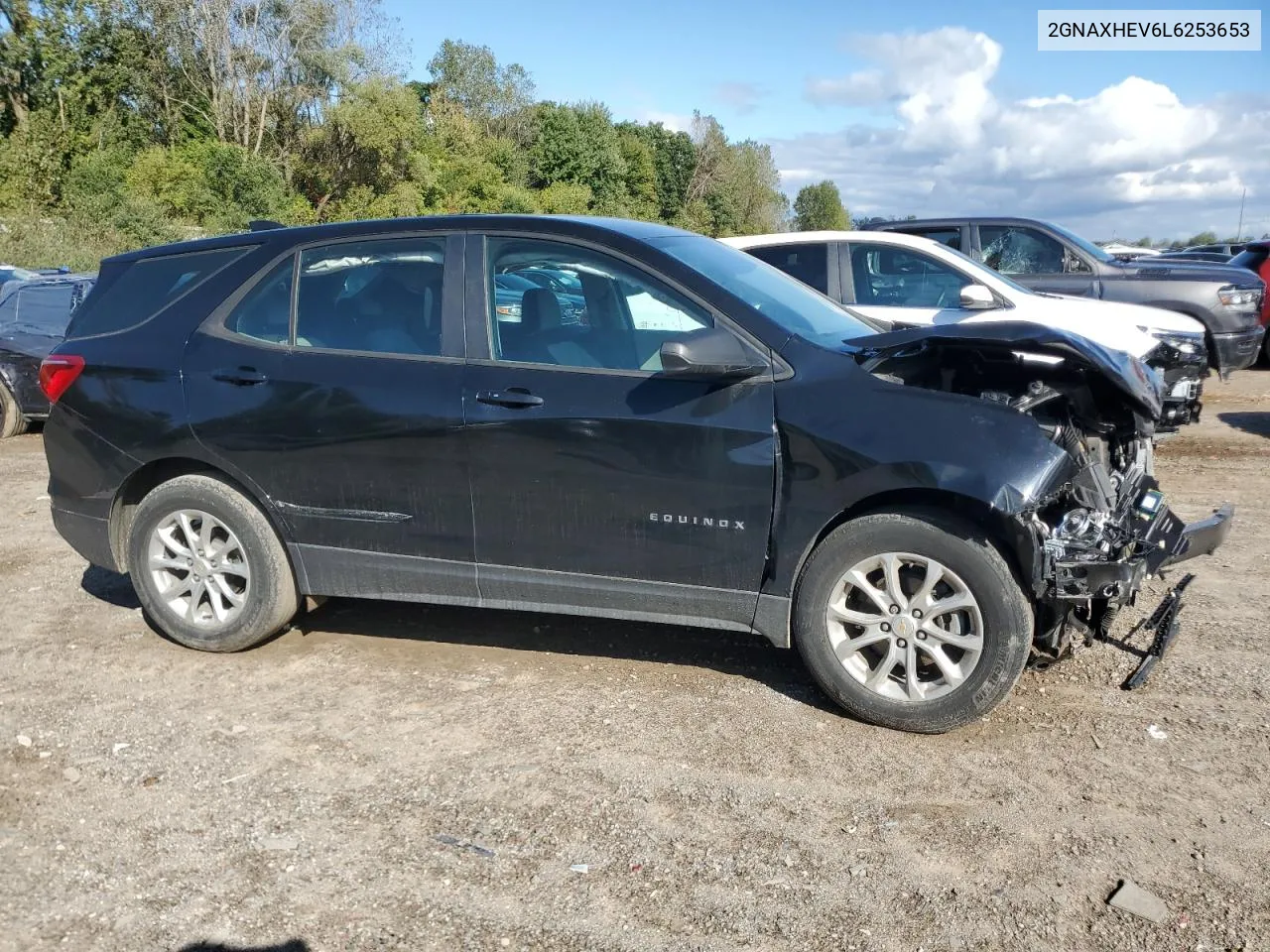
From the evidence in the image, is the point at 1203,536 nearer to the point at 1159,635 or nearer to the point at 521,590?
the point at 1159,635

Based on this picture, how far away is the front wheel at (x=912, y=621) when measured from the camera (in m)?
3.96

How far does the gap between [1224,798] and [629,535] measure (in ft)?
7.21

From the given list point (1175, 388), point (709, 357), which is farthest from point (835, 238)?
point (709, 357)

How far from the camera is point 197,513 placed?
511 cm

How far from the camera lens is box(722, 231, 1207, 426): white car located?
8906 mm

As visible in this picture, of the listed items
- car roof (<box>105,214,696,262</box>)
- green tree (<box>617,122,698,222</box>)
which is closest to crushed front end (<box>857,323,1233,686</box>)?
car roof (<box>105,214,696,262</box>)

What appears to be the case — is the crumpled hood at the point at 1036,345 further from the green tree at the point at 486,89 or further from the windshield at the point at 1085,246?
the green tree at the point at 486,89

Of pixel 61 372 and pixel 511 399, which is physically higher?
pixel 61 372

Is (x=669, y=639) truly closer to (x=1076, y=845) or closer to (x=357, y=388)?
(x=357, y=388)

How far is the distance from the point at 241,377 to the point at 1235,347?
1096cm

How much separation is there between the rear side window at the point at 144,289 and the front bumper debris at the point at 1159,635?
4.23 m

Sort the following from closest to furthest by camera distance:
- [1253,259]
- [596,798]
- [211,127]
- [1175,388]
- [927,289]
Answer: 1. [596,798]
2. [1175,388]
3. [927,289]
4. [1253,259]
5. [211,127]

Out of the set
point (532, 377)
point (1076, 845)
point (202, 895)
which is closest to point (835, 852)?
A: point (1076, 845)

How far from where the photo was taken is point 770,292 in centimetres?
483
